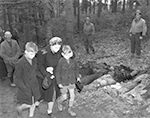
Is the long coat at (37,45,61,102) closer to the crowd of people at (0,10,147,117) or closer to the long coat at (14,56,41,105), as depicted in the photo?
the crowd of people at (0,10,147,117)

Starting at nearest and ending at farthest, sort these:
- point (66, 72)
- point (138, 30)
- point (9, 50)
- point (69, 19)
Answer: point (66, 72), point (9, 50), point (138, 30), point (69, 19)

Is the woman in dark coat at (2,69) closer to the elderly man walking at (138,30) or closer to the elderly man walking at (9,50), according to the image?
the elderly man walking at (9,50)

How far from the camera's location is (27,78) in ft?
13.4

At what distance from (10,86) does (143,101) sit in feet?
13.8

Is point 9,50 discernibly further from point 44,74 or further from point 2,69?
point 44,74

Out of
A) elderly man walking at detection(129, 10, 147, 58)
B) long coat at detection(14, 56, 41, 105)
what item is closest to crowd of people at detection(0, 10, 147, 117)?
long coat at detection(14, 56, 41, 105)

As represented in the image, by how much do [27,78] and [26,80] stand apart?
4cm

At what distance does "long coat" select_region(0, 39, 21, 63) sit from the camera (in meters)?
6.11

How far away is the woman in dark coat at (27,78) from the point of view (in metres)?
3.97

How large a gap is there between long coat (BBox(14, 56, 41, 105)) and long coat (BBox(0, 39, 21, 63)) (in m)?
2.26

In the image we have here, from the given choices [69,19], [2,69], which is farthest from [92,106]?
[69,19]

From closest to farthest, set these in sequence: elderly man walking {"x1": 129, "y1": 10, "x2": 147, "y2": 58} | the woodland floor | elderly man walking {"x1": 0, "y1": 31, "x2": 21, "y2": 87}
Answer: the woodland floor < elderly man walking {"x1": 0, "y1": 31, "x2": 21, "y2": 87} < elderly man walking {"x1": 129, "y1": 10, "x2": 147, "y2": 58}

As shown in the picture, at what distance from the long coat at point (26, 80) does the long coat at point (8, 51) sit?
226 centimetres

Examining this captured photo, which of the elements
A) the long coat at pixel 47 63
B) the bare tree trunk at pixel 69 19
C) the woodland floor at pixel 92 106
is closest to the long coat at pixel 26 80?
the long coat at pixel 47 63
